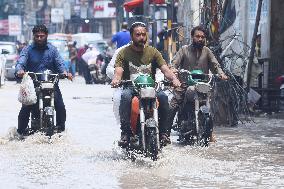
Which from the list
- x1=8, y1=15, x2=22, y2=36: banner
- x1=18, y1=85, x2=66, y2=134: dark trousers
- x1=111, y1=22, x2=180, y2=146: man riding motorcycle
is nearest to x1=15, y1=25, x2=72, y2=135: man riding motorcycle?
x1=18, y1=85, x2=66, y2=134: dark trousers

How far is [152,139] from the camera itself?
9930mm

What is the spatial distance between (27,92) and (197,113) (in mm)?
2227

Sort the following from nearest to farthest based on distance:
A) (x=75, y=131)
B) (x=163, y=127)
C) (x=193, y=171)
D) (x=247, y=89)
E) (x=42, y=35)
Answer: (x=193, y=171)
(x=163, y=127)
(x=42, y=35)
(x=75, y=131)
(x=247, y=89)

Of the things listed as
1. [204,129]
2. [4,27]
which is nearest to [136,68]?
[204,129]

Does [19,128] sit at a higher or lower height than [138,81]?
lower

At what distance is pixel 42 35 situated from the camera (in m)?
12.7

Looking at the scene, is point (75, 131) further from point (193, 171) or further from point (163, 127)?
point (193, 171)

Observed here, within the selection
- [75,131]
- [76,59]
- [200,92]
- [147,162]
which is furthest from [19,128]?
[76,59]

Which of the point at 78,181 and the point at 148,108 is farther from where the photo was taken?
the point at 148,108

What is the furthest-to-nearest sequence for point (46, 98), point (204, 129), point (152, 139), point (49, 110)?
point (46, 98), point (49, 110), point (204, 129), point (152, 139)

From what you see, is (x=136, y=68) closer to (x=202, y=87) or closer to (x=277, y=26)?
(x=202, y=87)

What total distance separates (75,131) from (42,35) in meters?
2.25

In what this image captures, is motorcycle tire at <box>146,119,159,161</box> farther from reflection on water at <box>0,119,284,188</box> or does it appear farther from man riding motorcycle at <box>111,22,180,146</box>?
man riding motorcycle at <box>111,22,180,146</box>

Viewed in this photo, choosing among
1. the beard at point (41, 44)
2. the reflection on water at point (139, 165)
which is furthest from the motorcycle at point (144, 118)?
the beard at point (41, 44)
